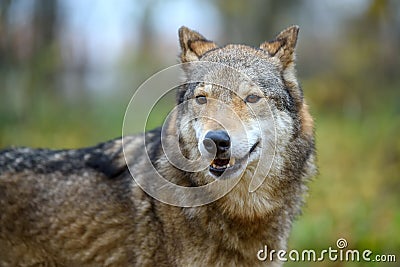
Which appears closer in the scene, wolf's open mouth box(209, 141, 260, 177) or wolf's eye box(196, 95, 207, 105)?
wolf's open mouth box(209, 141, 260, 177)

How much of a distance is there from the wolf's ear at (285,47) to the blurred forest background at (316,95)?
4.89 ft

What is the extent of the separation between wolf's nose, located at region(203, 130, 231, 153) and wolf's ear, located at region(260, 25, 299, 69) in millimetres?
1115

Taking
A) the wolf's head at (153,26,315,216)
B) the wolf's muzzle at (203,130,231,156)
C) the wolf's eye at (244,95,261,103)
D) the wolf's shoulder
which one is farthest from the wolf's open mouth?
the wolf's shoulder

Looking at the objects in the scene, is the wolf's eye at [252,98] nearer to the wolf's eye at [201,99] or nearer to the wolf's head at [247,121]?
the wolf's head at [247,121]

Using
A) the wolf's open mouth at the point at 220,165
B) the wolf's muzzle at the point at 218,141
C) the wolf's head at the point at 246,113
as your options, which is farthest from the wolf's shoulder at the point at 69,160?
the wolf's muzzle at the point at 218,141

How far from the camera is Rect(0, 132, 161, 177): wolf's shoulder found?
4.86 m

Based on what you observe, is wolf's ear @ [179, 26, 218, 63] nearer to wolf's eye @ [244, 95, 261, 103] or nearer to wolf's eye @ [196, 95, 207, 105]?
wolf's eye @ [196, 95, 207, 105]

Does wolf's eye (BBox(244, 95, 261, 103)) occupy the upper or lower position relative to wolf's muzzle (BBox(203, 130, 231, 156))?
upper

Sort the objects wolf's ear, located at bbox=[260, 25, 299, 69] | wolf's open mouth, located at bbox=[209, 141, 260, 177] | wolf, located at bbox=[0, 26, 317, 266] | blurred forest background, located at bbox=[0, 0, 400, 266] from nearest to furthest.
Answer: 1. wolf's open mouth, located at bbox=[209, 141, 260, 177]
2. wolf, located at bbox=[0, 26, 317, 266]
3. wolf's ear, located at bbox=[260, 25, 299, 69]
4. blurred forest background, located at bbox=[0, 0, 400, 266]

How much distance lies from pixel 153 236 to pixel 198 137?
2.98ft

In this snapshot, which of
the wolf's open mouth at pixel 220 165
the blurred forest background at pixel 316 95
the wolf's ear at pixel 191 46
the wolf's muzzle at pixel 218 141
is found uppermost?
the blurred forest background at pixel 316 95

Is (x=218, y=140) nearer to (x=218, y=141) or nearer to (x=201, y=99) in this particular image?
(x=218, y=141)

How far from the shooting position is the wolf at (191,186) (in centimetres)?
440

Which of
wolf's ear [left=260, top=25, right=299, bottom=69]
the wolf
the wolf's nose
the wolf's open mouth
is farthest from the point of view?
wolf's ear [left=260, top=25, right=299, bottom=69]
